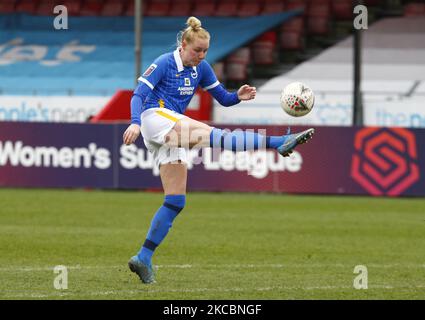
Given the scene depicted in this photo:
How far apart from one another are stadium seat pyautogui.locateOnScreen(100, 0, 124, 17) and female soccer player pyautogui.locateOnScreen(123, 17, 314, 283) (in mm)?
24230

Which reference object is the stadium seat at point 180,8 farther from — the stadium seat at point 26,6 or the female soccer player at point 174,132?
the female soccer player at point 174,132

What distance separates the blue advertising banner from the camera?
20.3 metres

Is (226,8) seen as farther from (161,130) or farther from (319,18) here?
(161,130)

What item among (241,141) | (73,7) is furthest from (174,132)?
(73,7)

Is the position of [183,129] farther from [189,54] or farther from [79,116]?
[79,116]

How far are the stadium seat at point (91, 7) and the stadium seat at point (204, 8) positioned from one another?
3.05 meters

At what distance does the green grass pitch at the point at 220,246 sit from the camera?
865 centimetres

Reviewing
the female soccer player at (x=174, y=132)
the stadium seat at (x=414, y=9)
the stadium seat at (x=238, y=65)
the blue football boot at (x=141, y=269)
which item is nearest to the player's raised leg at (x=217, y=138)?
the female soccer player at (x=174, y=132)

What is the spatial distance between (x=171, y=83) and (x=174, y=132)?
1.37 ft

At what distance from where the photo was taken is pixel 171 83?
9133mm

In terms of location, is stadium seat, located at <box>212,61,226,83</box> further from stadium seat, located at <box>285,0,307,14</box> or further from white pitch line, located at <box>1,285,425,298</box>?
white pitch line, located at <box>1,285,425,298</box>

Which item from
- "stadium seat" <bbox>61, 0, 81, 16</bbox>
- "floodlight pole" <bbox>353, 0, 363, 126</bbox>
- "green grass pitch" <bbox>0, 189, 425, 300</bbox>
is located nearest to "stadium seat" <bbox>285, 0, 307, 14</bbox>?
"stadium seat" <bbox>61, 0, 81, 16</bbox>
